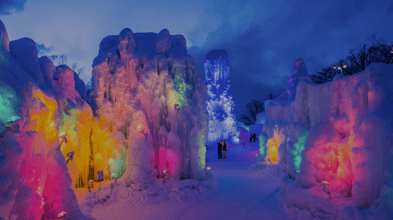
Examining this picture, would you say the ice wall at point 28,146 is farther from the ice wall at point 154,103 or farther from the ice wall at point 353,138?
the ice wall at point 353,138

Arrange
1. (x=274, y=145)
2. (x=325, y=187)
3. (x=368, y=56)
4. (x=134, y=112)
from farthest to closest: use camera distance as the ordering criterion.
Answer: (x=368, y=56)
(x=274, y=145)
(x=134, y=112)
(x=325, y=187)

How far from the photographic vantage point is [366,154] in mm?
6352

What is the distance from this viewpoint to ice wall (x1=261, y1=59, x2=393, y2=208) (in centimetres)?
608

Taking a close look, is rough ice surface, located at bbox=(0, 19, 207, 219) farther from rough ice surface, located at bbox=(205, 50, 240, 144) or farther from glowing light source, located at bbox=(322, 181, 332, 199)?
rough ice surface, located at bbox=(205, 50, 240, 144)

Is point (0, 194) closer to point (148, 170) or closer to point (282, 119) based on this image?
point (148, 170)

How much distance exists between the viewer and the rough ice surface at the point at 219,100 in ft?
111

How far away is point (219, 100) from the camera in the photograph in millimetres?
35000

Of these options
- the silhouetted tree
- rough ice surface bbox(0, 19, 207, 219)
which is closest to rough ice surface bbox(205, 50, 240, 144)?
the silhouetted tree

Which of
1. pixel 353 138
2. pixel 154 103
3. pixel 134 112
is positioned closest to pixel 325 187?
pixel 353 138

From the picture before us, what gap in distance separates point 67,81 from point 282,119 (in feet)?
44.1

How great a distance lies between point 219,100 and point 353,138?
28116mm

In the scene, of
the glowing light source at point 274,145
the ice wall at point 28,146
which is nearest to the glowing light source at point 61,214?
the ice wall at point 28,146

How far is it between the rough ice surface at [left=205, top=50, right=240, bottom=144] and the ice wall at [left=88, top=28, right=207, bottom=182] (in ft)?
72.3

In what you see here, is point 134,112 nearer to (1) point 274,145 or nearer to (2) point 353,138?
(2) point 353,138
